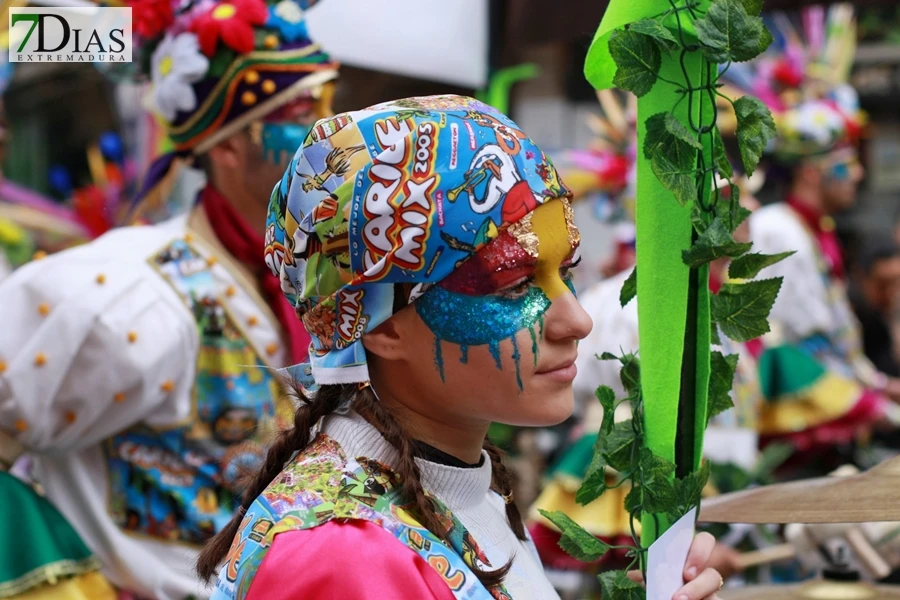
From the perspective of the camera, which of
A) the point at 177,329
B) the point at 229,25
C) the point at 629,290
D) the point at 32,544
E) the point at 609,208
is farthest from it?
the point at 609,208

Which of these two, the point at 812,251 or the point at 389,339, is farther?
the point at 812,251

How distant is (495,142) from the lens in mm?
1439

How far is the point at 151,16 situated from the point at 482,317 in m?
1.87

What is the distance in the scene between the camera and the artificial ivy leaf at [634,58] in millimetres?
1351

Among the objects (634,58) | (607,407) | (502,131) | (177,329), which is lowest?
(177,329)

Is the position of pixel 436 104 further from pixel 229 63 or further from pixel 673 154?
pixel 229 63

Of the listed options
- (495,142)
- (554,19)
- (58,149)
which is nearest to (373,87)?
(554,19)

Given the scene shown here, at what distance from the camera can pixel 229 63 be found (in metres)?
2.95

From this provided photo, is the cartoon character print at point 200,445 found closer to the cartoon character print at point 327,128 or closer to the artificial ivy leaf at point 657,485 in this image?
the cartoon character print at point 327,128

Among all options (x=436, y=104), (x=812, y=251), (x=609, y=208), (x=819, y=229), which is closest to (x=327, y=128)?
(x=436, y=104)

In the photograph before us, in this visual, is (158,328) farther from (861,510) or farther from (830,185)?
(830,185)

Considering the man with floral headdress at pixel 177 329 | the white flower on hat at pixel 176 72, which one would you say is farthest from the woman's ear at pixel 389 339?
the white flower on hat at pixel 176 72

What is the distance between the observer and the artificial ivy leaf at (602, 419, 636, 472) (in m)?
1.46

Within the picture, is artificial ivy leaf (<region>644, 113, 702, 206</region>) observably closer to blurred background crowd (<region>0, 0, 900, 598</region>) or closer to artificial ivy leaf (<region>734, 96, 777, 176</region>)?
artificial ivy leaf (<region>734, 96, 777, 176</region>)
